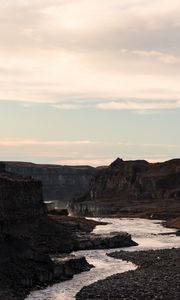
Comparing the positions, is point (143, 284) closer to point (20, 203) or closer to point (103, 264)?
point (103, 264)

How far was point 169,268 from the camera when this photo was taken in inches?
3022

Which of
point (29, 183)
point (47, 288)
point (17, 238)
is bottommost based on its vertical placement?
point (47, 288)

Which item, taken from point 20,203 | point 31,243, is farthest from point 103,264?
point 20,203

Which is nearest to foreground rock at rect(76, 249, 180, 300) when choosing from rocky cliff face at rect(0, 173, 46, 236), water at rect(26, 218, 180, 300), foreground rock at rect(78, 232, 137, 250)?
water at rect(26, 218, 180, 300)

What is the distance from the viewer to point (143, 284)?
64312 mm

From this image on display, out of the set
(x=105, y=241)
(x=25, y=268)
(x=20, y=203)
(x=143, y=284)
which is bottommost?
(x=143, y=284)

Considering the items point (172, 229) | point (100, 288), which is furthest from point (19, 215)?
point (172, 229)

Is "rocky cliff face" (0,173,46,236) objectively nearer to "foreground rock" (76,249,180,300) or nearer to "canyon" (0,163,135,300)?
"canyon" (0,163,135,300)

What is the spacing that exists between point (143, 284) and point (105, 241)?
42.7m

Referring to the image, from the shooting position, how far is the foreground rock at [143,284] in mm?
58531

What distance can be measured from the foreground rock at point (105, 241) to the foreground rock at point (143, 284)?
20.0m

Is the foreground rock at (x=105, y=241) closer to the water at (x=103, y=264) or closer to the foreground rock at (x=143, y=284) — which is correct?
the water at (x=103, y=264)

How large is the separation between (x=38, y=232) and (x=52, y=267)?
3095 cm

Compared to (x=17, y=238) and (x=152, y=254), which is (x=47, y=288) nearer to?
(x=17, y=238)
